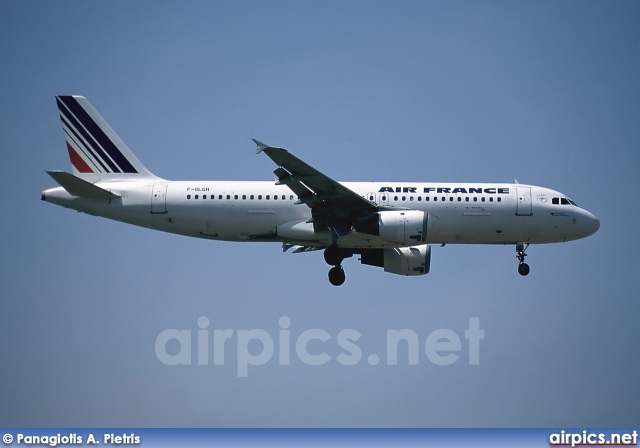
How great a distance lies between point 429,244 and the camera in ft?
152

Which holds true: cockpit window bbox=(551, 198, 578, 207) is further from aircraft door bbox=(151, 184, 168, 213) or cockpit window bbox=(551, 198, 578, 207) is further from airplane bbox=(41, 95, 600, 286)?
aircraft door bbox=(151, 184, 168, 213)

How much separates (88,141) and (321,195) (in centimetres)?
1108

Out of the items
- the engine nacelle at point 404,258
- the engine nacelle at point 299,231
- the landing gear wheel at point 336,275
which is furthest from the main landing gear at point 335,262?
the engine nacelle at point 404,258

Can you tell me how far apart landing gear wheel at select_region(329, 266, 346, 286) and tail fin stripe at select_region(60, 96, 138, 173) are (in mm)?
9255

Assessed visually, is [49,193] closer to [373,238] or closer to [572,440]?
[373,238]

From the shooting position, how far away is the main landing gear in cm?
4522

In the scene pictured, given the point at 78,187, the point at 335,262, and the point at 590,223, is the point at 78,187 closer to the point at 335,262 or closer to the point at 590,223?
the point at 335,262

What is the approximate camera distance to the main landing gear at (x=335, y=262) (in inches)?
1780

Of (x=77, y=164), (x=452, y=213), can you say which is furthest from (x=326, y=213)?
(x=77, y=164)

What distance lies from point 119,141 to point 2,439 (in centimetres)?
1845

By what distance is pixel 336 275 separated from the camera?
45.9 metres

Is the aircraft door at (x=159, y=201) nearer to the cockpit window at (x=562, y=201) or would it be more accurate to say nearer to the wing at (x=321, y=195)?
the wing at (x=321, y=195)

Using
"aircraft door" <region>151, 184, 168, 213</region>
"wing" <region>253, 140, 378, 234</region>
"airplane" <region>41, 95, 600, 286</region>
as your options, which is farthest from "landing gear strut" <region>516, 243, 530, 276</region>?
"aircraft door" <region>151, 184, 168, 213</region>

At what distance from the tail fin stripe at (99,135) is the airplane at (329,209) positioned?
0.07 metres
